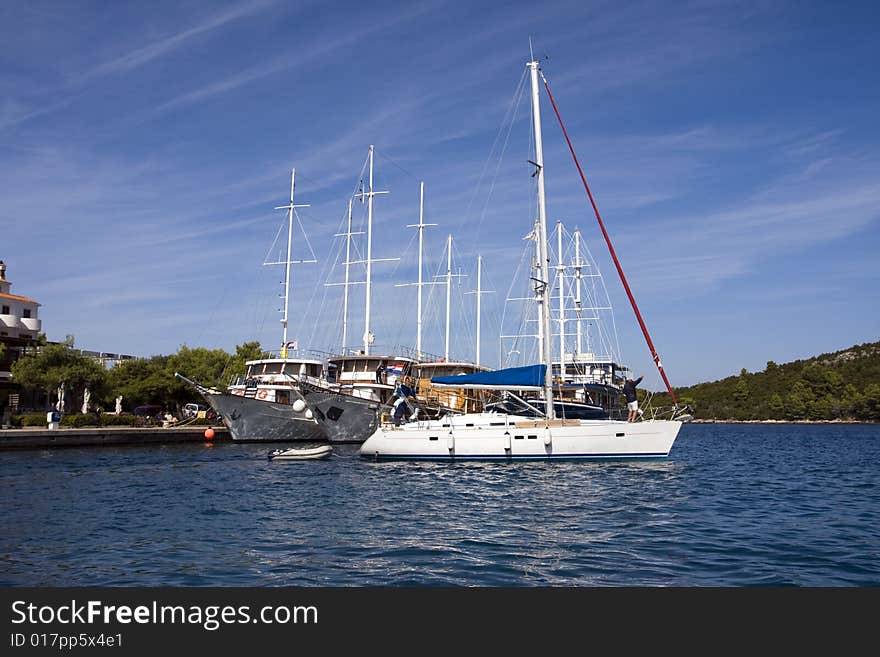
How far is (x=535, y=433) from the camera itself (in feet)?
107

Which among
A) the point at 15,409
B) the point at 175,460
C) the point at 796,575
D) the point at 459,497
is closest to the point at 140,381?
the point at 15,409

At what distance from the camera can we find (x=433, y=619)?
837cm

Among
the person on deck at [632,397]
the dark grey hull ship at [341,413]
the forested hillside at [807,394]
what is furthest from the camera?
the forested hillside at [807,394]

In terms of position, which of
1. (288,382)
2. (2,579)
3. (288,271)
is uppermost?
(288,271)

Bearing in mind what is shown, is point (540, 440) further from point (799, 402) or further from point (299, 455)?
point (799, 402)

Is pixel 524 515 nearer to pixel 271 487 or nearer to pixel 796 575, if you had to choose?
pixel 796 575

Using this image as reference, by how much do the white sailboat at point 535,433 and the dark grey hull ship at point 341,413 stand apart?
42.8 feet

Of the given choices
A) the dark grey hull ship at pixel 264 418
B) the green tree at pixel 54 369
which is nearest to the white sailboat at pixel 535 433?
the dark grey hull ship at pixel 264 418

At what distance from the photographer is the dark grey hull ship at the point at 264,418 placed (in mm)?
52250

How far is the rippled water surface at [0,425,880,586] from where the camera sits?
1277 cm

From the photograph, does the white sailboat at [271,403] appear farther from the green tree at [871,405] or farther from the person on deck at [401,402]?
the green tree at [871,405]

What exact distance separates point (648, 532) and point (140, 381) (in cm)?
6803

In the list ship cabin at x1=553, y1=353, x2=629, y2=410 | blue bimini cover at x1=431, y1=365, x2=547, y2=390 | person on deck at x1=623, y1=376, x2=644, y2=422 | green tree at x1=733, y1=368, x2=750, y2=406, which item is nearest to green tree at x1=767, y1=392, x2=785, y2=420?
green tree at x1=733, y1=368, x2=750, y2=406

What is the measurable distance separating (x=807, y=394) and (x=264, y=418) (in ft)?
476
